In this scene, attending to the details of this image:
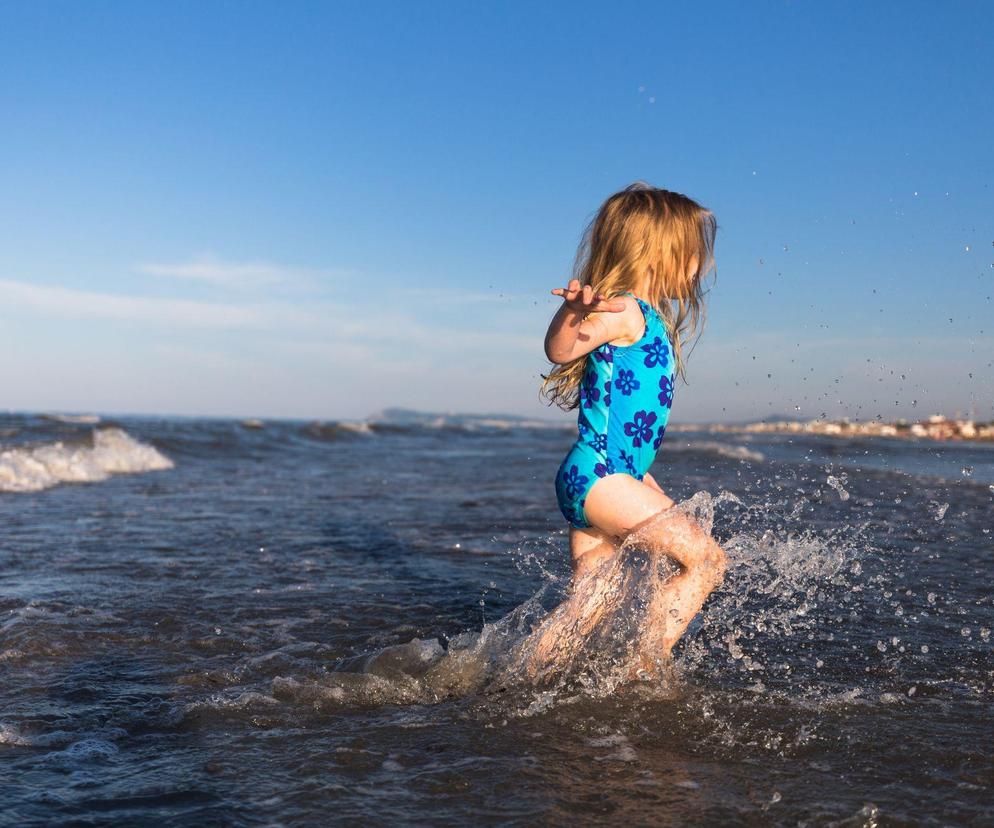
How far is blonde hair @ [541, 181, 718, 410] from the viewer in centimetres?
348

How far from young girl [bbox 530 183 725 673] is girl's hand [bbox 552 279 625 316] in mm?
74

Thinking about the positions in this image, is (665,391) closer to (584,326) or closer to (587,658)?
(584,326)

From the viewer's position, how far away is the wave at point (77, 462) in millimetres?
11031

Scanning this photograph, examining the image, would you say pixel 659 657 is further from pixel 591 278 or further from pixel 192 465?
pixel 192 465

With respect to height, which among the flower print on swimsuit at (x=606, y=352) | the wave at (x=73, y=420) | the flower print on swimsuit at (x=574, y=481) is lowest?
the wave at (x=73, y=420)

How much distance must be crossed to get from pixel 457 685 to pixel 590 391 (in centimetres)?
129

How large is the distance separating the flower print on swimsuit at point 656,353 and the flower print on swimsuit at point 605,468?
0.41 meters

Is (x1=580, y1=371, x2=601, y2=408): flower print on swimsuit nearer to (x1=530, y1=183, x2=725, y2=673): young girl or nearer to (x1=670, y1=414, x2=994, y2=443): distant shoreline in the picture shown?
(x1=530, y1=183, x2=725, y2=673): young girl

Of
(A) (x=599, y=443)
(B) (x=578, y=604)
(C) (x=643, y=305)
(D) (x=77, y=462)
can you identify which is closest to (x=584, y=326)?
(C) (x=643, y=305)

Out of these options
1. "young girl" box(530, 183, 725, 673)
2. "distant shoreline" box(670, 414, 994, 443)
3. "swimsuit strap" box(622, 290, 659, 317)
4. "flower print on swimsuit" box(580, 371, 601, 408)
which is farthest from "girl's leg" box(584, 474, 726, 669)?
"distant shoreline" box(670, 414, 994, 443)

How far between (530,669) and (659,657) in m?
0.52

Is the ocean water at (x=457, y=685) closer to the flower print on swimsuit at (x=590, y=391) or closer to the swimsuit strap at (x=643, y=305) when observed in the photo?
the flower print on swimsuit at (x=590, y=391)

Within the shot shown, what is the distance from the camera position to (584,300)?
9.81 feet

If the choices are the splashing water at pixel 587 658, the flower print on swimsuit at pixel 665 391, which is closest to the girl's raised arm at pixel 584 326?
the flower print on swimsuit at pixel 665 391
